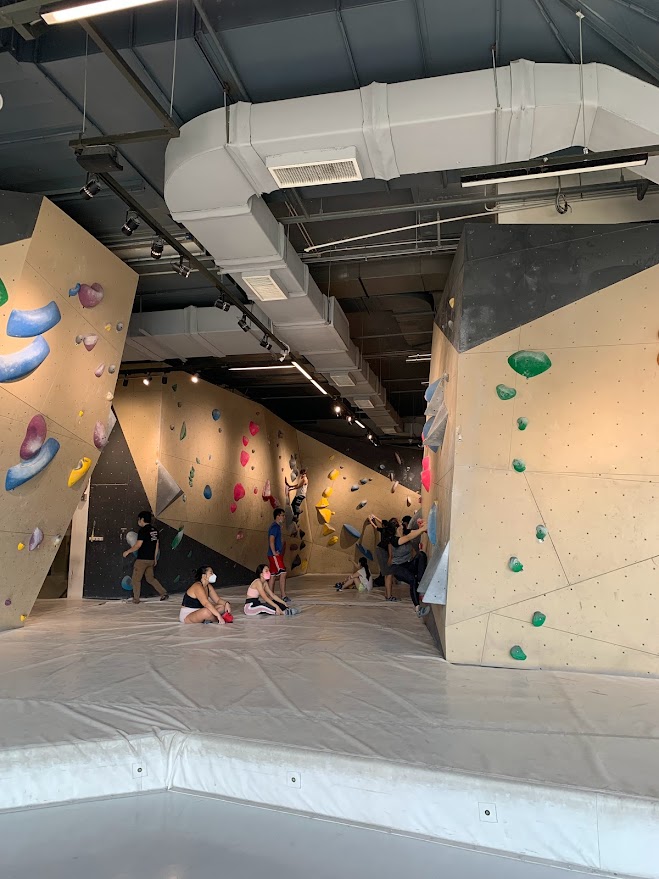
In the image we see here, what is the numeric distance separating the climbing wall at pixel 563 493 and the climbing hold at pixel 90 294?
158 inches

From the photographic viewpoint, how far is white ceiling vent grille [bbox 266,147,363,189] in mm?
4398

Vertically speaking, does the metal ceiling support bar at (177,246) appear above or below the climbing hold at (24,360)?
above

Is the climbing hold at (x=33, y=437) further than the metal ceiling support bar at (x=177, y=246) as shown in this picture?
Yes

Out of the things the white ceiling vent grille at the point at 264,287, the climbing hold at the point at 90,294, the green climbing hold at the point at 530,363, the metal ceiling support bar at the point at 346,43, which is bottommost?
the green climbing hold at the point at 530,363

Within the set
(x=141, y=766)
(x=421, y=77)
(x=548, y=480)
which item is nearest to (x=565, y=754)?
(x=141, y=766)

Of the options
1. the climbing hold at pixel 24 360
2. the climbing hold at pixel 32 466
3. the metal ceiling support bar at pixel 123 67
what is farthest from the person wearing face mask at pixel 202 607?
the metal ceiling support bar at pixel 123 67

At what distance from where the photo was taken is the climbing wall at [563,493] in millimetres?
4875

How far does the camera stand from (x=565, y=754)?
2.99 m

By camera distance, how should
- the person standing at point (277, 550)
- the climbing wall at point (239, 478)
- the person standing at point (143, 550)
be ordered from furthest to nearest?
1. the climbing wall at point (239, 478)
2. the person standing at point (277, 550)
3. the person standing at point (143, 550)

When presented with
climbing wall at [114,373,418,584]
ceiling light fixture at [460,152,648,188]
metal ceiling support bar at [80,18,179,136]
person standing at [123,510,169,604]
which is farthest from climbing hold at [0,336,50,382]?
climbing wall at [114,373,418,584]

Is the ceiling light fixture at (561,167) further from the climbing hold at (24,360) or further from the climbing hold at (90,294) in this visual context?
the climbing hold at (24,360)

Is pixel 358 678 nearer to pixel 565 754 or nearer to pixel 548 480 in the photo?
pixel 565 754

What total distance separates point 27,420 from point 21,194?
6.76 ft

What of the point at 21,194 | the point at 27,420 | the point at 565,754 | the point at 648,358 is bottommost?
the point at 565,754
